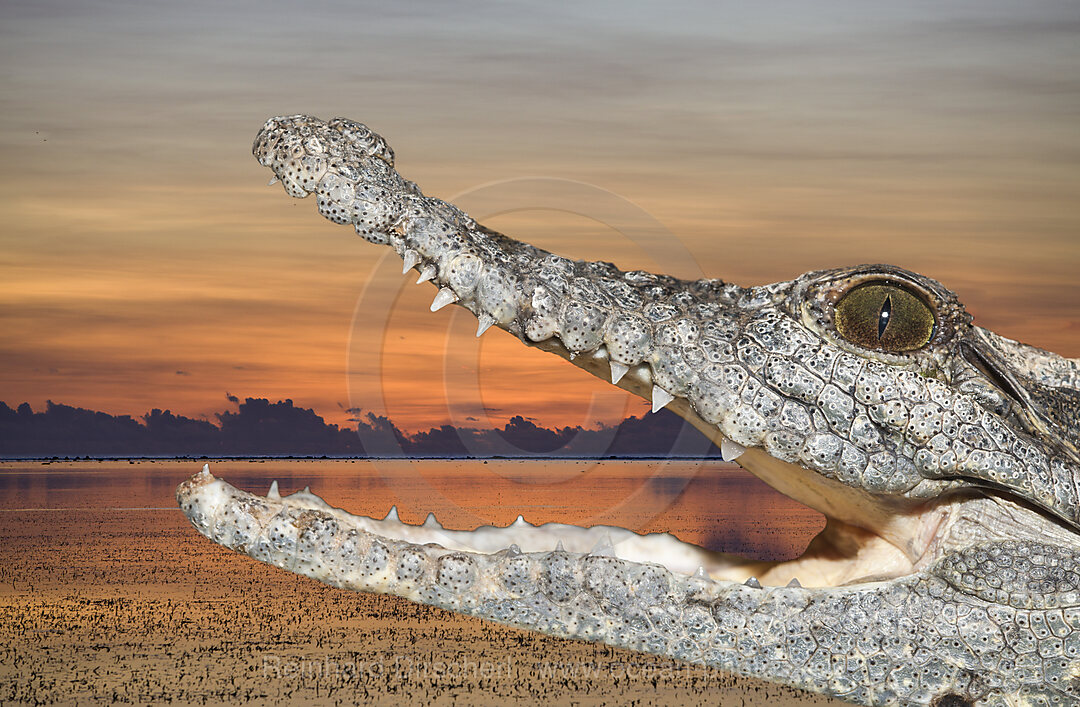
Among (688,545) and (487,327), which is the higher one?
(487,327)

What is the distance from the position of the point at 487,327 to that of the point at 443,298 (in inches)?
8.9

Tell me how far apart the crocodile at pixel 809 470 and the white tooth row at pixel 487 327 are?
1cm

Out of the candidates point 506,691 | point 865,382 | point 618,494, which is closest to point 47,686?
point 506,691

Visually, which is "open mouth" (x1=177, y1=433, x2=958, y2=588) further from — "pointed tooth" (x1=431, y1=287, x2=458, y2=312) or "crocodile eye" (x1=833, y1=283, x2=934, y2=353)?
"pointed tooth" (x1=431, y1=287, x2=458, y2=312)

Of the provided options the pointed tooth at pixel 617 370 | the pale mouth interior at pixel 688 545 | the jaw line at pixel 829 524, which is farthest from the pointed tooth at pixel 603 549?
the pointed tooth at pixel 617 370

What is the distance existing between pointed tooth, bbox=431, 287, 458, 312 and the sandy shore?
1374 cm

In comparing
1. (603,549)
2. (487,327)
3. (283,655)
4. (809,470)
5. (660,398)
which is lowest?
(283,655)

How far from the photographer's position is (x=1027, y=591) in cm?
404

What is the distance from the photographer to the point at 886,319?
14.0 feet

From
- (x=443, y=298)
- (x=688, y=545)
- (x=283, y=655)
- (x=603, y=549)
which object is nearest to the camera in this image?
(x=443, y=298)

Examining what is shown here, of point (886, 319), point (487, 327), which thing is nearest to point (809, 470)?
point (886, 319)

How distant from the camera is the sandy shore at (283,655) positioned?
17312 mm

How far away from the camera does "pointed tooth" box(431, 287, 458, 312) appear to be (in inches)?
161

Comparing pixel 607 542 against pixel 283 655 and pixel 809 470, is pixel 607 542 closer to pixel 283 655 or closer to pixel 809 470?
pixel 809 470
